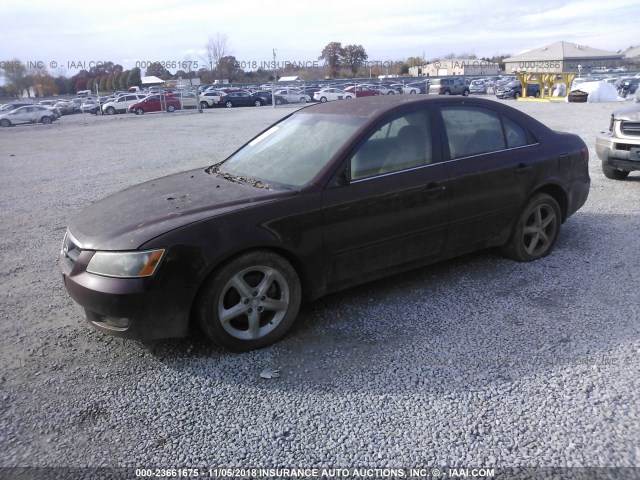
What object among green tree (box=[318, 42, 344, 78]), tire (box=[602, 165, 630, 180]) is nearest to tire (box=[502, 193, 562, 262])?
tire (box=[602, 165, 630, 180])

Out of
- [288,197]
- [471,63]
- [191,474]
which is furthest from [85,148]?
[471,63]

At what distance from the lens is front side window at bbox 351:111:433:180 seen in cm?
394

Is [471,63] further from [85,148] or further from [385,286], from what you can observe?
[385,286]

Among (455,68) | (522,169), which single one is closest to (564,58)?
(455,68)

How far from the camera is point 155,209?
3.65m

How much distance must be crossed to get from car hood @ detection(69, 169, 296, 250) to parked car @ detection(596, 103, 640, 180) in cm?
623

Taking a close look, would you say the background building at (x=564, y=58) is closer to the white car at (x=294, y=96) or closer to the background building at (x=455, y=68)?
the background building at (x=455, y=68)

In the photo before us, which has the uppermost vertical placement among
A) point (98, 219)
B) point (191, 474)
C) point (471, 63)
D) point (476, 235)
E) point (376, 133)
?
point (471, 63)

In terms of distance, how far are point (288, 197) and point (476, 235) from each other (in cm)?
183

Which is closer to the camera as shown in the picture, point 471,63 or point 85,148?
point 85,148

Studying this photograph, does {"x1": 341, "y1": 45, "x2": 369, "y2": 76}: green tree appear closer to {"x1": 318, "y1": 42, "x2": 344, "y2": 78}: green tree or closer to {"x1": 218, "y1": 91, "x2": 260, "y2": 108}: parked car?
{"x1": 318, "y1": 42, "x2": 344, "y2": 78}: green tree

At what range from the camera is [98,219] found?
147 inches

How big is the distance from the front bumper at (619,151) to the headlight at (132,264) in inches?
281

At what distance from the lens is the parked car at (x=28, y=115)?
1300 inches
